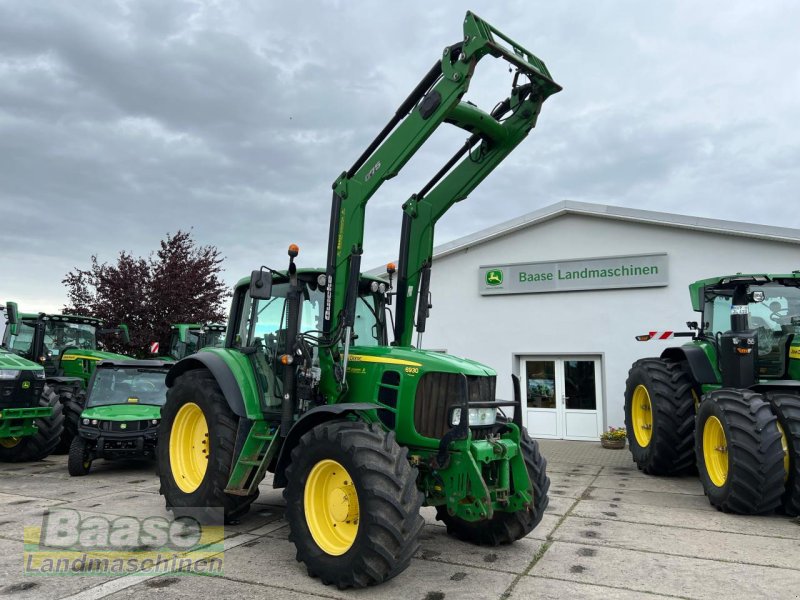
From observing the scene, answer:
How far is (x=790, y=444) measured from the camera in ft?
21.2

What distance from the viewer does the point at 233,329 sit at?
6402 mm

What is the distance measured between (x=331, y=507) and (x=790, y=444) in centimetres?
480

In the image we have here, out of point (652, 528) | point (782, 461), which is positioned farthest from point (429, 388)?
point (782, 461)

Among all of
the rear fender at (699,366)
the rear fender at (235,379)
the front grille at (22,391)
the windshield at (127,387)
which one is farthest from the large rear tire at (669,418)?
the front grille at (22,391)

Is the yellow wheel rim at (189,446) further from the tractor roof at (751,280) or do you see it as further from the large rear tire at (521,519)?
the tractor roof at (751,280)

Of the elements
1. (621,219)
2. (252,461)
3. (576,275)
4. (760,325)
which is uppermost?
(621,219)

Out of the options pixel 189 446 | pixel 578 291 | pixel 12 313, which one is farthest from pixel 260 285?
pixel 578 291

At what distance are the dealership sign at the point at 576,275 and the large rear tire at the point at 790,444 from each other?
6628mm

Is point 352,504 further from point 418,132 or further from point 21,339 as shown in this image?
point 21,339

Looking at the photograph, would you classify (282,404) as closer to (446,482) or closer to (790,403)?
(446,482)

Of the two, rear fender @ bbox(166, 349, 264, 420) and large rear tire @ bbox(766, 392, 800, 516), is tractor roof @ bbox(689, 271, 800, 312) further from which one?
rear fender @ bbox(166, 349, 264, 420)

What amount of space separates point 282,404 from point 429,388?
1323 millimetres

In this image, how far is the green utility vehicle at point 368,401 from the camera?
433 cm

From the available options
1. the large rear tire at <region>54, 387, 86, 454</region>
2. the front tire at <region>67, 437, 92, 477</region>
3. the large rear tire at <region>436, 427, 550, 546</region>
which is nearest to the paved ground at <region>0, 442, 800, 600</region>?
the large rear tire at <region>436, 427, 550, 546</region>
